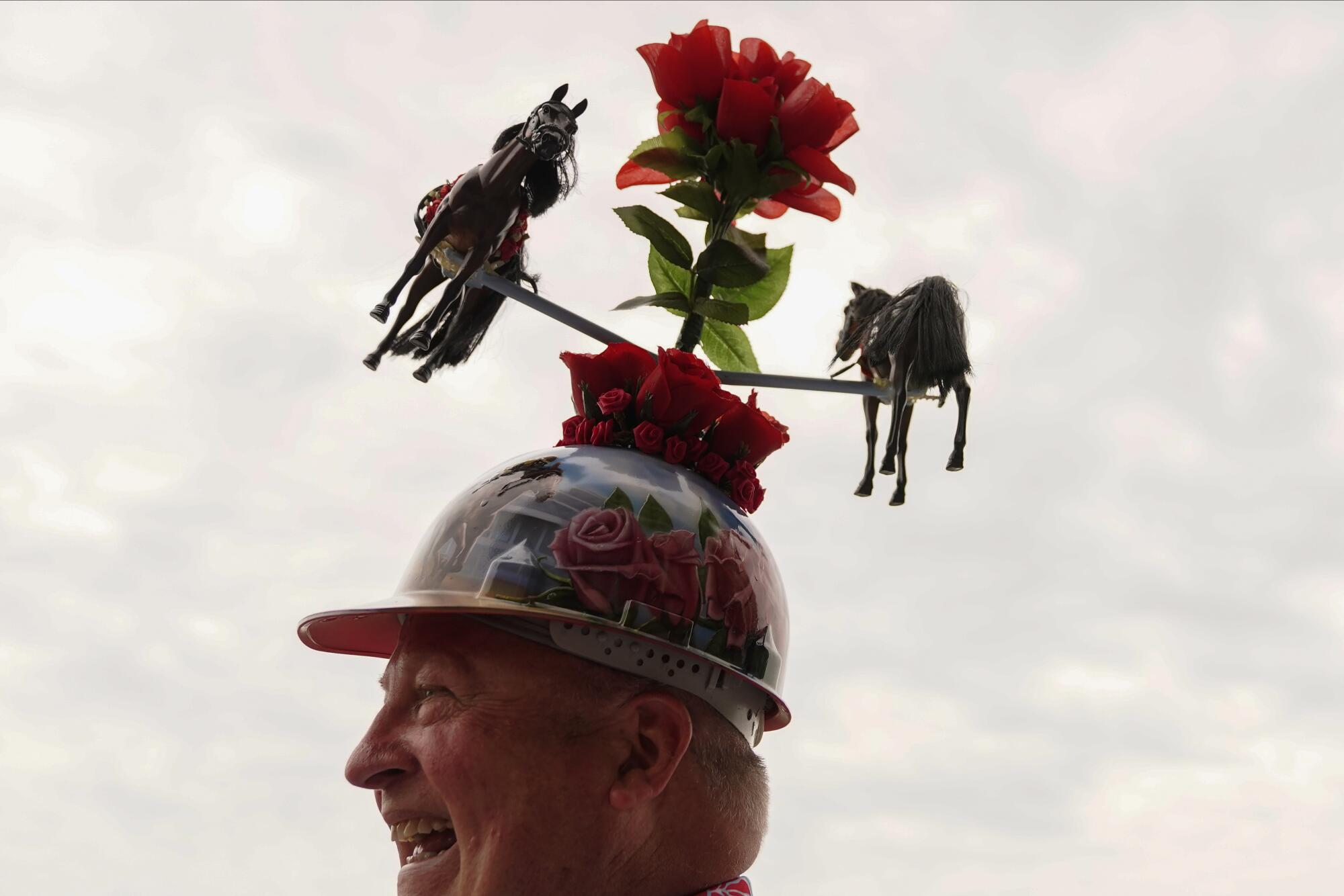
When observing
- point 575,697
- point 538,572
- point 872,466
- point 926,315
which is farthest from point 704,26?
point 575,697

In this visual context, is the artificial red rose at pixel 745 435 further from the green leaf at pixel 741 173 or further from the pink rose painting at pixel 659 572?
the green leaf at pixel 741 173

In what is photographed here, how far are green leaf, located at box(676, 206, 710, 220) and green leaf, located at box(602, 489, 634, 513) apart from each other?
101 centimetres

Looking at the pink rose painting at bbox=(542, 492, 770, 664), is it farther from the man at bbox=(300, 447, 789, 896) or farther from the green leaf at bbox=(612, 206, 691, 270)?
the green leaf at bbox=(612, 206, 691, 270)

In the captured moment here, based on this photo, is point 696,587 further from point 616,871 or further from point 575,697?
point 616,871

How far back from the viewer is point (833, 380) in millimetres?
3781

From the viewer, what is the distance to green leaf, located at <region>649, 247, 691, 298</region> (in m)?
3.74

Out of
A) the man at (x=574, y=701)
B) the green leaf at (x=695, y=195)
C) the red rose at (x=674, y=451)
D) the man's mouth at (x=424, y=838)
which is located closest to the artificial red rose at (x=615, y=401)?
the red rose at (x=674, y=451)

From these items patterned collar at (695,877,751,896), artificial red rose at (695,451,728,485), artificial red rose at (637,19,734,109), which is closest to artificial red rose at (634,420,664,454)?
artificial red rose at (695,451,728,485)

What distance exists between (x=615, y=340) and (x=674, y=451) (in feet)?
1.61

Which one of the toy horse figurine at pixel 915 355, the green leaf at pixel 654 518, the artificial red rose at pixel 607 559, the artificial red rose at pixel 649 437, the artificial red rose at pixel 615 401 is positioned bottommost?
the artificial red rose at pixel 607 559

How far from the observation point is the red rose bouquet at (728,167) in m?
3.56

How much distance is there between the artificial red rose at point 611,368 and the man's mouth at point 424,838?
1095 mm

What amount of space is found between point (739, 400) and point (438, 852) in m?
1.30

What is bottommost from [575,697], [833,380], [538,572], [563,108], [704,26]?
[575,697]
